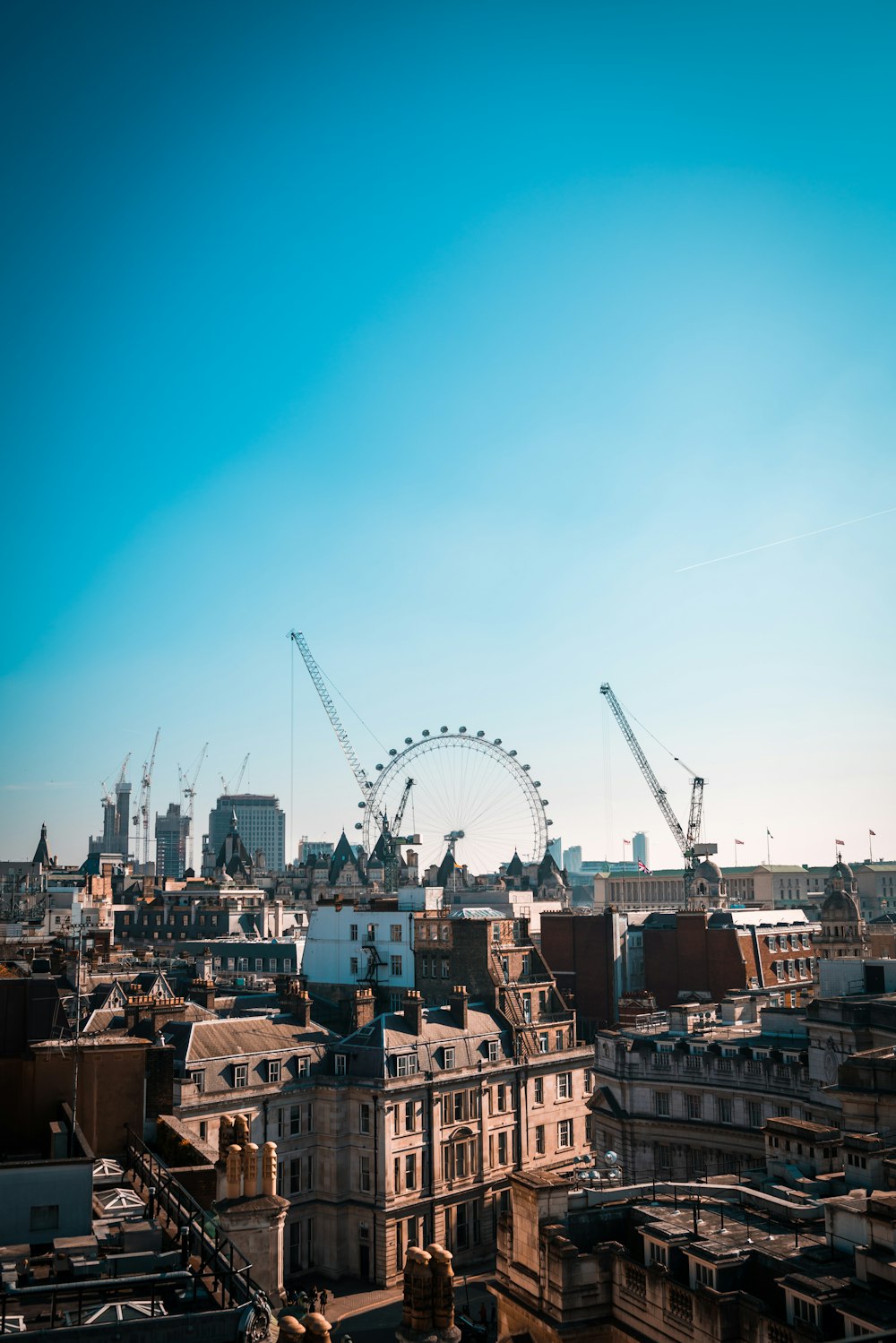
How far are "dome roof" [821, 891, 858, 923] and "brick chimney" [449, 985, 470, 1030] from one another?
1928 inches

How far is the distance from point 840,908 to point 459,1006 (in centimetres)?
5019

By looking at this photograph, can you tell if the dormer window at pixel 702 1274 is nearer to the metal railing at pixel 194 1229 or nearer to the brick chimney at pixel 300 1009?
the metal railing at pixel 194 1229

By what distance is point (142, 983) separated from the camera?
3278 inches

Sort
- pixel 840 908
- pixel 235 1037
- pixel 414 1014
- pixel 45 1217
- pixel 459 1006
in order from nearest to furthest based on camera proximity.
→ pixel 45 1217 → pixel 235 1037 → pixel 414 1014 → pixel 459 1006 → pixel 840 908

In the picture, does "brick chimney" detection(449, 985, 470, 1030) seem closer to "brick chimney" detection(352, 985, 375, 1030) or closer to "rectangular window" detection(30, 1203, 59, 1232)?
"brick chimney" detection(352, 985, 375, 1030)

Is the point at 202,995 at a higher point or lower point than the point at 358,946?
lower

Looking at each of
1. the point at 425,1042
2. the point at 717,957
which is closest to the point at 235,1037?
the point at 425,1042

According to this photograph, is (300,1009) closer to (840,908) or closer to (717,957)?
(717,957)

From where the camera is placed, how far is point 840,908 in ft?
333

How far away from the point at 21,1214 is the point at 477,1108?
46825mm

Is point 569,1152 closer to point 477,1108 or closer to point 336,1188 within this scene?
point 477,1108

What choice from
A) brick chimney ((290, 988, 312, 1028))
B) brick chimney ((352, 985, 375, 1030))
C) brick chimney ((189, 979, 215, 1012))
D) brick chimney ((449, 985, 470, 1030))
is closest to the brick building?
brick chimney ((449, 985, 470, 1030))

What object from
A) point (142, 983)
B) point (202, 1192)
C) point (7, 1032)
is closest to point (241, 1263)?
point (202, 1192)

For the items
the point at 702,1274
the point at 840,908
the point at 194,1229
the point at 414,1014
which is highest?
the point at 840,908
